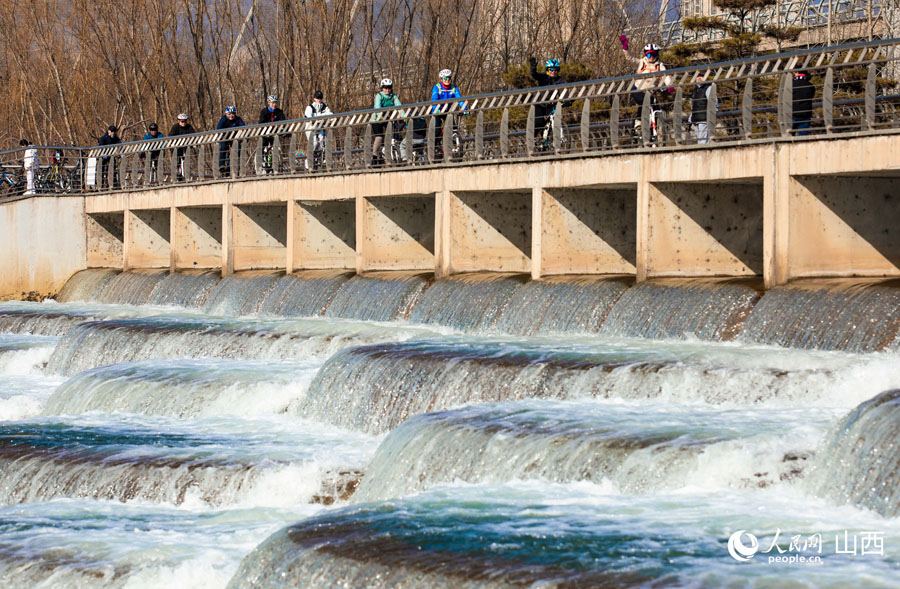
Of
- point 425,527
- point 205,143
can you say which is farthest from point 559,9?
point 425,527

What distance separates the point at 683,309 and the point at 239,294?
13.0m

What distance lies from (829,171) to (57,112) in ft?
130

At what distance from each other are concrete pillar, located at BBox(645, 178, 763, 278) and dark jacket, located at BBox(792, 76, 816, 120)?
1782 millimetres

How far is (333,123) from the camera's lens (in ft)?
101

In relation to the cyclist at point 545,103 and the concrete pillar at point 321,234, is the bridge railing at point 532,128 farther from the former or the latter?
the concrete pillar at point 321,234

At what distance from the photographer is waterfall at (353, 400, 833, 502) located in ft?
39.1

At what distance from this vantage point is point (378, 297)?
2625 cm


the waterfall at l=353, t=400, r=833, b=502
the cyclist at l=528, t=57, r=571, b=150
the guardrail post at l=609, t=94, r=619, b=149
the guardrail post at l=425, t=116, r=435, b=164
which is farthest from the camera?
the guardrail post at l=425, t=116, r=435, b=164

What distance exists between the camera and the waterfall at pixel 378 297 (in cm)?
2572

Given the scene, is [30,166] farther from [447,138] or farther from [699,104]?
[699,104]

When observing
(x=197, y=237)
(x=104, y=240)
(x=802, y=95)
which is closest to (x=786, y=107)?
(x=802, y=95)

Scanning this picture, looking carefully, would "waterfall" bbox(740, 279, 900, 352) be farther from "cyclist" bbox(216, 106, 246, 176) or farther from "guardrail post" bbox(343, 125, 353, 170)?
"cyclist" bbox(216, 106, 246, 176)

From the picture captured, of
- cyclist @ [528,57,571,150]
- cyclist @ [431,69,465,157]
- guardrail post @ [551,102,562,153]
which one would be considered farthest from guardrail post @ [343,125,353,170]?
guardrail post @ [551,102,562,153]

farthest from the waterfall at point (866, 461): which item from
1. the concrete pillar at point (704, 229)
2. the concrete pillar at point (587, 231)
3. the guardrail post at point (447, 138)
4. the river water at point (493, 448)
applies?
the guardrail post at point (447, 138)
